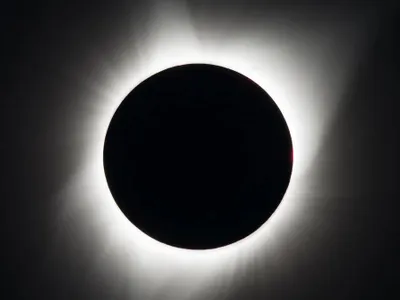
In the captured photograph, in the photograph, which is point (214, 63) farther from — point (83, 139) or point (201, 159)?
point (83, 139)

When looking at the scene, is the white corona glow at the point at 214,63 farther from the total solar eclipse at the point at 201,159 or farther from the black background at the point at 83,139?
the total solar eclipse at the point at 201,159

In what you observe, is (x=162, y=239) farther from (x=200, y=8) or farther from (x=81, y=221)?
(x=200, y=8)

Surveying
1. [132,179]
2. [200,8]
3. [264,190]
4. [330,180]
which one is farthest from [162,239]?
[200,8]

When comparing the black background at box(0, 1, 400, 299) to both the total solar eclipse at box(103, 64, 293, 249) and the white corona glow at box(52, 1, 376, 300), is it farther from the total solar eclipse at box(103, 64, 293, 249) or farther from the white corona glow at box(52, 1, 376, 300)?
the total solar eclipse at box(103, 64, 293, 249)

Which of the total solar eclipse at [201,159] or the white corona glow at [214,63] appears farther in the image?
the white corona glow at [214,63]

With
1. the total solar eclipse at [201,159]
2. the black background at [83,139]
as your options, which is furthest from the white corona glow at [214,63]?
the total solar eclipse at [201,159]
